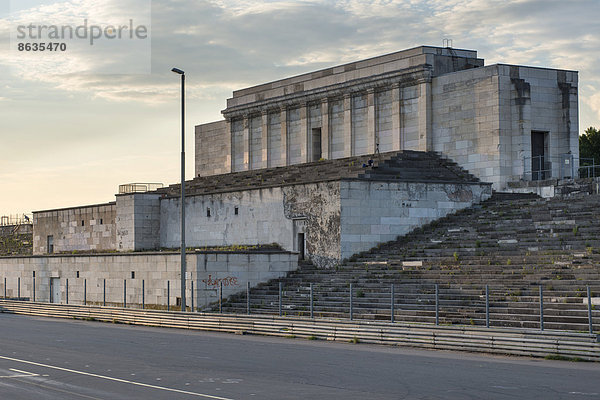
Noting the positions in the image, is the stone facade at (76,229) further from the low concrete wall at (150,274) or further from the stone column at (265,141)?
the stone column at (265,141)

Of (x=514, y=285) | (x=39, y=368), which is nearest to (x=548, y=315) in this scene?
(x=514, y=285)

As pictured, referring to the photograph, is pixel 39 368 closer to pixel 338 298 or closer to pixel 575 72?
pixel 338 298

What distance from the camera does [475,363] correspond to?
76.4 feet

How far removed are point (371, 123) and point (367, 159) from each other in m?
5.11

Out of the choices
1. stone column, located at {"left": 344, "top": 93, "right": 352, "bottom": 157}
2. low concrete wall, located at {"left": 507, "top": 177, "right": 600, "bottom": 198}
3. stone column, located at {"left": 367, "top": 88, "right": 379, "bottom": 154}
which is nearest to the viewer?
low concrete wall, located at {"left": 507, "top": 177, "right": 600, "bottom": 198}

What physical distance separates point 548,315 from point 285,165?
37.5 m

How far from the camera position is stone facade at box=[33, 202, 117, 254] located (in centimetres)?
6175

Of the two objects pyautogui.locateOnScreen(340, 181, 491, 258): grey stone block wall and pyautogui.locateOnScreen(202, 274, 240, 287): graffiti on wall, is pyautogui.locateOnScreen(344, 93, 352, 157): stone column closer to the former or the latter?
pyautogui.locateOnScreen(340, 181, 491, 258): grey stone block wall

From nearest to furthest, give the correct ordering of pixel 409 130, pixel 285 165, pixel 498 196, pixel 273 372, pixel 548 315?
pixel 273 372 → pixel 548 315 → pixel 498 196 → pixel 409 130 → pixel 285 165

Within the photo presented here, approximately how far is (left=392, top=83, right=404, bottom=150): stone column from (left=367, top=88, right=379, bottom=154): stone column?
5.66 ft

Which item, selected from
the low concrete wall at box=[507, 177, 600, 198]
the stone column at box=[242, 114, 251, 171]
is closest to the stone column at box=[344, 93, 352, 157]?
the stone column at box=[242, 114, 251, 171]

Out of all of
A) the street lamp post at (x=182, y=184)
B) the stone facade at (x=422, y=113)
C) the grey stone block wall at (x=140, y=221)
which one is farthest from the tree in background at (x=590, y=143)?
the street lamp post at (x=182, y=184)

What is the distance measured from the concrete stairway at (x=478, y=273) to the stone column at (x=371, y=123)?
11.5 meters

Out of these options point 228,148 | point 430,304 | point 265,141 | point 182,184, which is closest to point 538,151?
point 430,304
